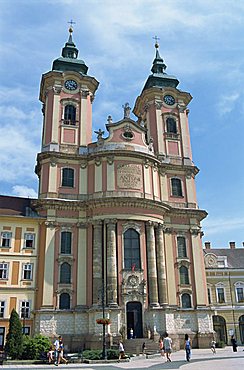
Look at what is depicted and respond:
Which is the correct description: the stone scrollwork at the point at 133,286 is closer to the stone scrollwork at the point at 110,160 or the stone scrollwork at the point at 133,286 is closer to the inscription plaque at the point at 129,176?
the inscription plaque at the point at 129,176

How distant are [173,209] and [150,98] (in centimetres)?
1350

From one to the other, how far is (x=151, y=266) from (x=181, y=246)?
499cm

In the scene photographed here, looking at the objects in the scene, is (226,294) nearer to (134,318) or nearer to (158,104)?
(134,318)

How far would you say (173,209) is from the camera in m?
40.1

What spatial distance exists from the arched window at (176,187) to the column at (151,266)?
5923 mm

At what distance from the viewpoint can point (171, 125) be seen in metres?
45.5

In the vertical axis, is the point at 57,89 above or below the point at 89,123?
above

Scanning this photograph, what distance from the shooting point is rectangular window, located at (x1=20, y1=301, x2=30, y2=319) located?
33312mm

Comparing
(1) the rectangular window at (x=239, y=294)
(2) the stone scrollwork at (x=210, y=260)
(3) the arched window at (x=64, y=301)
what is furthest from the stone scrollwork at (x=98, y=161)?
(1) the rectangular window at (x=239, y=294)

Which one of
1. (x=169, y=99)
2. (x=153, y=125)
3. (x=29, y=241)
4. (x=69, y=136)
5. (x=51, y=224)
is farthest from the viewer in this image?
(x=169, y=99)

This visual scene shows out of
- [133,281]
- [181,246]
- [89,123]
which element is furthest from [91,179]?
[181,246]

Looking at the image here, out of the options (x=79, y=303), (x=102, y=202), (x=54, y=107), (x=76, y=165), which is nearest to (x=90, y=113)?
(x=54, y=107)

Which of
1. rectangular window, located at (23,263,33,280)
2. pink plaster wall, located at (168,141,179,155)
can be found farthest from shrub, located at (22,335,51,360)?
pink plaster wall, located at (168,141,179,155)

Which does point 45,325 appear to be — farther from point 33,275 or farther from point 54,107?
point 54,107
